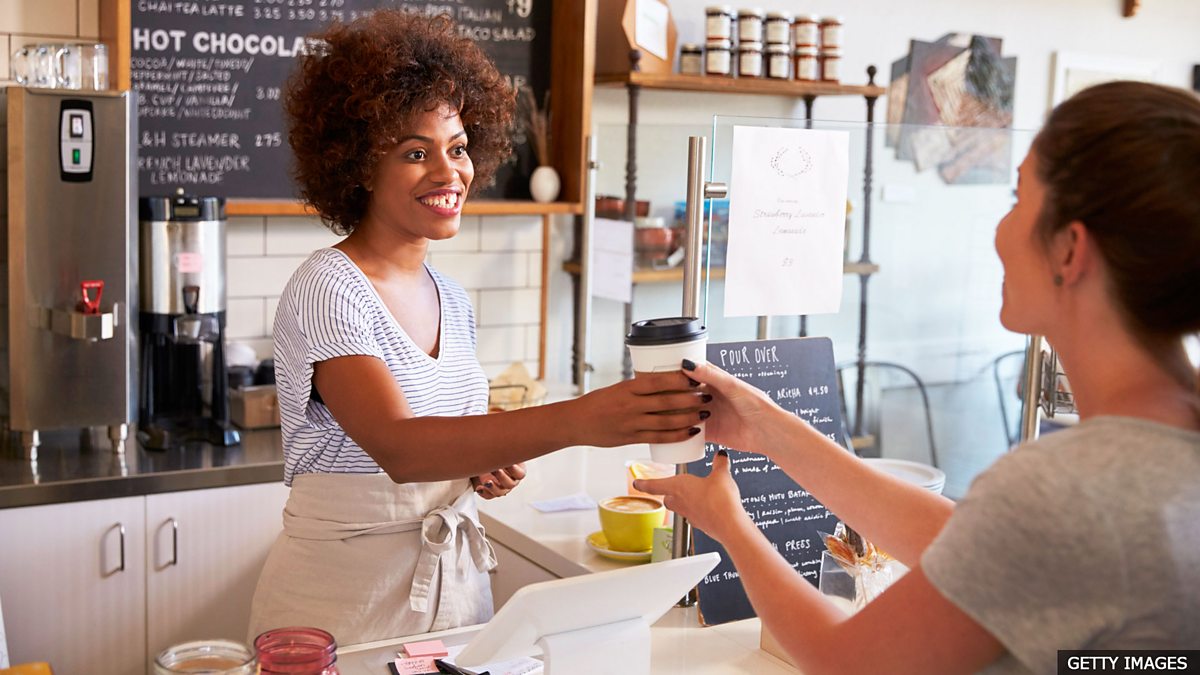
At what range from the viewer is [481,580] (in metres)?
2.00

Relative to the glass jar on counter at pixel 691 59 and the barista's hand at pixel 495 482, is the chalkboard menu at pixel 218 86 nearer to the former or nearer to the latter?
the glass jar on counter at pixel 691 59

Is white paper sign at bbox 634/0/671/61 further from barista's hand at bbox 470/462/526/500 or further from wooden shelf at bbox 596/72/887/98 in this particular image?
barista's hand at bbox 470/462/526/500

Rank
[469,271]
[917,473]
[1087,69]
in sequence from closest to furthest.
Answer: [917,473] → [469,271] → [1087,69]

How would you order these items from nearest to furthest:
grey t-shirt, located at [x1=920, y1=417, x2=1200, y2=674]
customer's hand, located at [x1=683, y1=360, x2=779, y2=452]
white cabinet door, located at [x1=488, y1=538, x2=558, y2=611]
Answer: grey t-shirt, located at [x1=920, y1=417, x2=1200, y2=674]
customer's hand, located at [x1=683, y1=360, x2=779, y2=452]
white cabinet door, located at [x1=488, y1=538, x2=558, y2=611]

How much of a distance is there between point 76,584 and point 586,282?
171 cm

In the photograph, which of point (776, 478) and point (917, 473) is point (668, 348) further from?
point (917, 473)

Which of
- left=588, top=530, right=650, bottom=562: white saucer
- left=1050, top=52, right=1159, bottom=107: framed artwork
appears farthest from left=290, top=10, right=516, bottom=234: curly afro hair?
left=1050, top=52, right=1159, bottom=107: framed artwork

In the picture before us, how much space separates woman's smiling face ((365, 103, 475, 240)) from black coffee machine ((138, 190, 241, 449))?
1.15m

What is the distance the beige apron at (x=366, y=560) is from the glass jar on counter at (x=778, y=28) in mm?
2493

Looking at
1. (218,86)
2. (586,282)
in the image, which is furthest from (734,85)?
(218,86)

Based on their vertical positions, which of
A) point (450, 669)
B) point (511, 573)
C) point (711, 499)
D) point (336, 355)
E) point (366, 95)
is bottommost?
point (511, 573)

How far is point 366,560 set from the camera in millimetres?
1890


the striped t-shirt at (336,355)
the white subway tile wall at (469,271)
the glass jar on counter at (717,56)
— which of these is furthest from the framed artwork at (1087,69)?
the striped t-shirt at (336,355)

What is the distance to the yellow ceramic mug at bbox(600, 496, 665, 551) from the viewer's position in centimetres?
214
